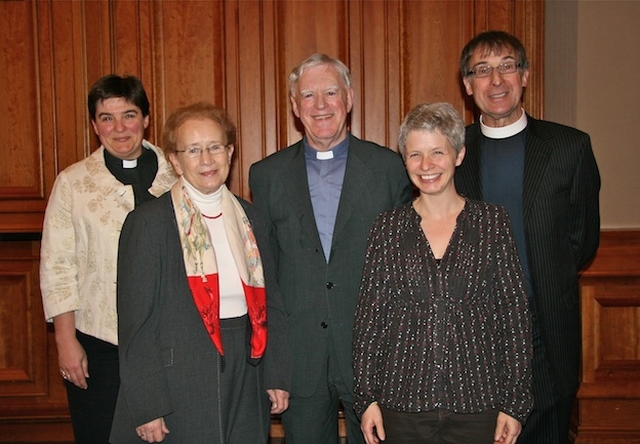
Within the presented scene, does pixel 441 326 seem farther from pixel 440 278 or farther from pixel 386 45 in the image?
pixel 386 45

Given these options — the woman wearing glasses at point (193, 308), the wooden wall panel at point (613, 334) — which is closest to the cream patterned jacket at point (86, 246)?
the woman wearing glasses at point (193, 308)

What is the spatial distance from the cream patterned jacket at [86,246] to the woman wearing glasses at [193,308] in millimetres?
379

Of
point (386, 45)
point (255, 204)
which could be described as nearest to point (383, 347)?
point (255, 204)

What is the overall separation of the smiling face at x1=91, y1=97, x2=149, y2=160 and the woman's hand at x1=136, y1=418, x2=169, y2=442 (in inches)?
39.8

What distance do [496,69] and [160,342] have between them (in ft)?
4.84

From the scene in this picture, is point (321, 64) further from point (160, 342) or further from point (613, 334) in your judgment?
point (613, 334)

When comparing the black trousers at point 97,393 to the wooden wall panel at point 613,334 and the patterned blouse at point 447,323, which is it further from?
the wooden wall panel at point 613,334

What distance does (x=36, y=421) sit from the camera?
3.93 metres

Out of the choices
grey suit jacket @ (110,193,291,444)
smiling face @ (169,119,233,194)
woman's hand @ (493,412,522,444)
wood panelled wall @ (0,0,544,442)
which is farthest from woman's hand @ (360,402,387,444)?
wood panelled wall @ (0,0,544,442)

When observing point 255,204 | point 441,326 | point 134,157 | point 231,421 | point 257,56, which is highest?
point 257,56

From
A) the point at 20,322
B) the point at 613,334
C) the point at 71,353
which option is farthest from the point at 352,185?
the point at 20,322

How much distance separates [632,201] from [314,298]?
A: 187 cm

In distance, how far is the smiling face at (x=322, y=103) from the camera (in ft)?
8.34

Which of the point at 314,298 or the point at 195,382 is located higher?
the point at 314,298
